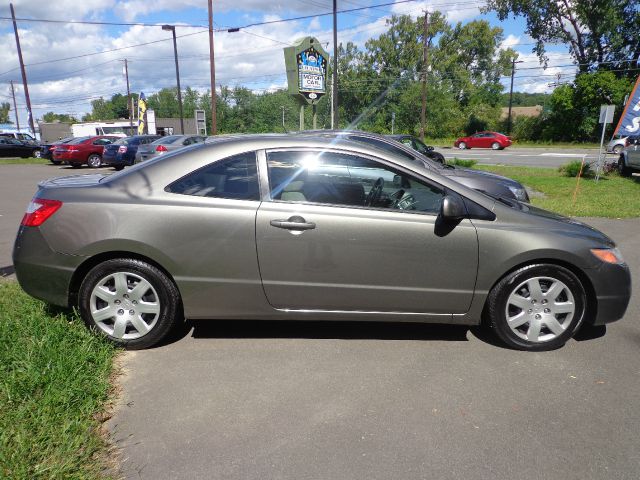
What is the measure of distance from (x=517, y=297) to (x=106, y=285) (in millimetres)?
3037

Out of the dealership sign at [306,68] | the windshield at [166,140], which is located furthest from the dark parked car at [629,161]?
the windshield at [166,140]

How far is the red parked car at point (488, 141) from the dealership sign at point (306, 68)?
22301 mm

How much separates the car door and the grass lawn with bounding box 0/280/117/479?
4.30ft

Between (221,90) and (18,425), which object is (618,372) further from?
(221,90)

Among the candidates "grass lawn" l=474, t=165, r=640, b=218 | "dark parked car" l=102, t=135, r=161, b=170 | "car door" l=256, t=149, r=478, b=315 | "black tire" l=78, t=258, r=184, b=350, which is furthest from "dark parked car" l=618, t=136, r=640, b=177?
"dark parked car" l=102, t=135, r=161, b=170

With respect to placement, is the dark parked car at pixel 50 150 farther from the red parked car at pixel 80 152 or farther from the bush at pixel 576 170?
the bush at pixel 576 170

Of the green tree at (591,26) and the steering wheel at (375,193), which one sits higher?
the green tree at (591,26)

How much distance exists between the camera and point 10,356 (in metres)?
3.23

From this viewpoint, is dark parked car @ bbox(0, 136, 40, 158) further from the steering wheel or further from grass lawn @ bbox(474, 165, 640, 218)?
the steering wheel

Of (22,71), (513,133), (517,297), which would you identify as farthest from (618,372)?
(513,133)

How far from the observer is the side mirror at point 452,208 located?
3.34m

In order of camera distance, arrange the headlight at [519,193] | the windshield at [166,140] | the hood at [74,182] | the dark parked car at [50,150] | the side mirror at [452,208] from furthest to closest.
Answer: the dark parked car at [50,150] → the windshield at [166,140] → the headlight at [519,193] → the hood at [74,182] → the side mirror at [452,208]

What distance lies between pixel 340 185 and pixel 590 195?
34.0 ft

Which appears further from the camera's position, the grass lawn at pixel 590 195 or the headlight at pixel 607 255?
the grass lawn at pixel 590 195
